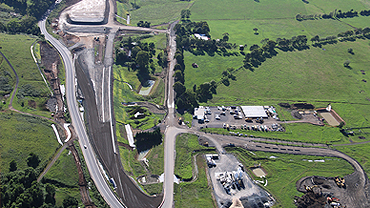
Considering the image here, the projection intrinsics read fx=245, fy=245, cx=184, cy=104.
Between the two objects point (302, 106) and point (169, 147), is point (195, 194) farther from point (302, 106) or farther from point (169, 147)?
point (302, 106)

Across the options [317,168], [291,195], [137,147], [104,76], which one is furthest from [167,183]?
[104,76]

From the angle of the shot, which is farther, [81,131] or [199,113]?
[199,113]

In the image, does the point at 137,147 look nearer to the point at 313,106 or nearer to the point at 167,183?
the point at 167,183

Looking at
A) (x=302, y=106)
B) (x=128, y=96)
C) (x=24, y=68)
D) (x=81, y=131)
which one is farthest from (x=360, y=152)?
(x=24, y=68)

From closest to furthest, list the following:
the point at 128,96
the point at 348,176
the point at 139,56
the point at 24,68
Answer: the point at 348,176 < the point at 24,68 < the point at 128,96 < the point at 139,56

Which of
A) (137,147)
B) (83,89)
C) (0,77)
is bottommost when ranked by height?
(0,77)

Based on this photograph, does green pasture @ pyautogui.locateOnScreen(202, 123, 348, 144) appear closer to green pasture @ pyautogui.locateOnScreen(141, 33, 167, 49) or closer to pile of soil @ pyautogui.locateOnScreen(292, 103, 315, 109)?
pile of soil @ pyautogui.locateOnScreen(292, 103, 315, 109)
